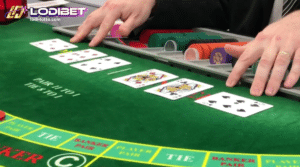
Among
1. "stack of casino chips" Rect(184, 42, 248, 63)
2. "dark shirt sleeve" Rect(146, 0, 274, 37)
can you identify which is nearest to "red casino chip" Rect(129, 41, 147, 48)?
"dark shirt sleeve" Rect(146, 0, 274, 37)

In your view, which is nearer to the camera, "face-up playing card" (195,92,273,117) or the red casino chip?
"face-up playing card" (195,92,273,117)

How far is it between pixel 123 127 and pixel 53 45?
1.19 metres

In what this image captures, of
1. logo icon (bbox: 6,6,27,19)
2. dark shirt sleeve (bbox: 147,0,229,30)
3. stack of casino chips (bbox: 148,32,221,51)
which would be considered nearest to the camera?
stack of casino chips (bbox: 148,32,221,51)

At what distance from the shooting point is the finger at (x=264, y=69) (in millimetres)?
1579

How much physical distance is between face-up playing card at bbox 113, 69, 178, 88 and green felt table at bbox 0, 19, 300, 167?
5 centimetres

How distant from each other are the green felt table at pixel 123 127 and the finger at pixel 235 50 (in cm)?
14

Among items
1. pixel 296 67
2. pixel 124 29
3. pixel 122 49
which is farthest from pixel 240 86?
pixel 124 29

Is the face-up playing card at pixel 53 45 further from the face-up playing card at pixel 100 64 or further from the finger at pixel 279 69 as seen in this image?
the finger at pixel 279 69

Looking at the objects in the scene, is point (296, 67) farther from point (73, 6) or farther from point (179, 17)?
point (73, 6)

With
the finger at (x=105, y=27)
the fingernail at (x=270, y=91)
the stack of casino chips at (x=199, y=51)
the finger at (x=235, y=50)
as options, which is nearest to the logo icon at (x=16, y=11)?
the finger at (x=105, y=27)

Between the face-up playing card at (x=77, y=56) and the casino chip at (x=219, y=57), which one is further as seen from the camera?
the face-up playing card at (x=77, y=56)

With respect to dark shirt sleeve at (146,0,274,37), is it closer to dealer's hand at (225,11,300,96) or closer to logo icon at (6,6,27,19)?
dealer's hand at (225,11,300,96)

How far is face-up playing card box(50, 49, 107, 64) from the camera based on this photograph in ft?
6.62

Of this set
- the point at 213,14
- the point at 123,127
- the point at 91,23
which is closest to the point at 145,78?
the point at 123,127
